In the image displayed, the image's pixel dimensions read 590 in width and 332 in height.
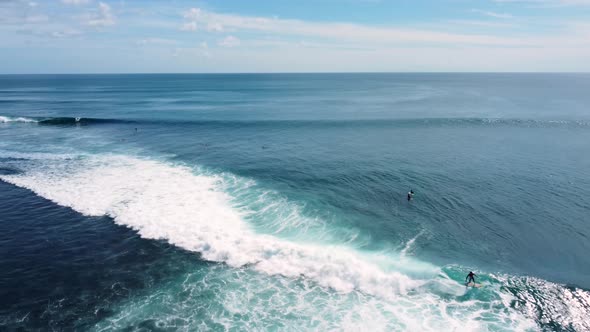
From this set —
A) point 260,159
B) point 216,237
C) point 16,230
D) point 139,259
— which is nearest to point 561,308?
point 216,237

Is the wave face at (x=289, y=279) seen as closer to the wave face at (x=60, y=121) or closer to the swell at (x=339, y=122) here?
the swell at (x=339, y=122)

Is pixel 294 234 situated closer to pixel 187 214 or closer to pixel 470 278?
pixel 187 214

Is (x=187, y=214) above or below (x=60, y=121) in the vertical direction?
below

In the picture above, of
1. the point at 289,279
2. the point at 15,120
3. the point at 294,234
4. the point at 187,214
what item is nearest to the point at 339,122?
the point at 187,214

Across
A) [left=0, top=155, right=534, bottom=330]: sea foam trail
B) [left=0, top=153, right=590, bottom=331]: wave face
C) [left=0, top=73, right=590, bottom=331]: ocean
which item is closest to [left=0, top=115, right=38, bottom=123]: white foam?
[left=0, top=73, right=590, bottom=331]: ocean

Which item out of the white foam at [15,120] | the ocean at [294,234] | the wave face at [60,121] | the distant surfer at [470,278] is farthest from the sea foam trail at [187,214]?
the white foam at [15,120]

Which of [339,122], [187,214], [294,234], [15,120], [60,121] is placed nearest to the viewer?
[294,234]

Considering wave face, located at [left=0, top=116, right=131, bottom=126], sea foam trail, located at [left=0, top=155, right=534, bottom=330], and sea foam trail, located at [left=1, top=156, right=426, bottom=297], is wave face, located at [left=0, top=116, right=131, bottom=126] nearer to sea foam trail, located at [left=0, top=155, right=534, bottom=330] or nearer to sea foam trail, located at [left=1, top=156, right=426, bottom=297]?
sea foam trail, located at [left=0, top=155, right=534, bottom=330]
